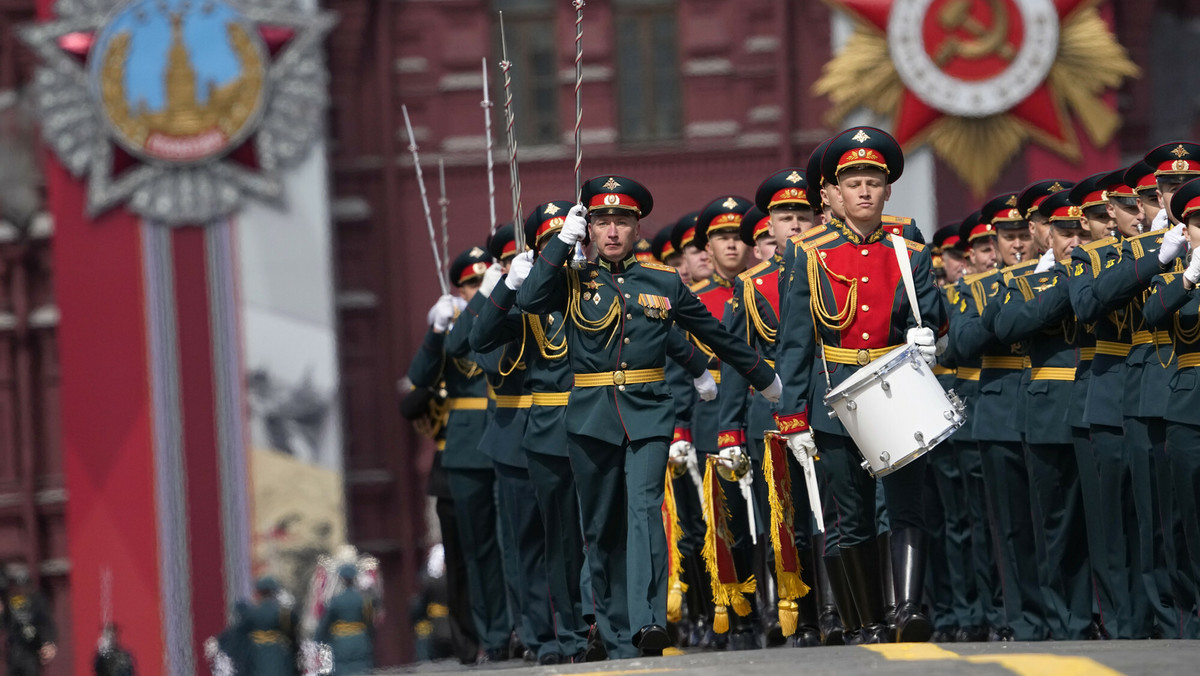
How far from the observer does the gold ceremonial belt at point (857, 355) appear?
26.9 feet

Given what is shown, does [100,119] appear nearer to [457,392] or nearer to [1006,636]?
[457,392]

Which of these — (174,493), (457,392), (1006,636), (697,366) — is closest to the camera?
(697,366)

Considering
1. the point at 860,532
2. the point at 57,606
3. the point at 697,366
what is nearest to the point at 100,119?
the point at 57,606

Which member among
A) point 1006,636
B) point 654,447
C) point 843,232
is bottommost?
point 1006,636

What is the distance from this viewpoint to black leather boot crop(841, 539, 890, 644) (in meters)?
8.19

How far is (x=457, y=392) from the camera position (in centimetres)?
1134

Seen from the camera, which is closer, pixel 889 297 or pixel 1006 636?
pixel 889 297

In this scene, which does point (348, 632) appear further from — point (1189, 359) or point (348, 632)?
point (1189, 359)

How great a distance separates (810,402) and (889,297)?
20.7 inches

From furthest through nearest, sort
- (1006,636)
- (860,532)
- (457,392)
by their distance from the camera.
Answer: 1. (457,392)
2. (1006,636)
3. (860,532)

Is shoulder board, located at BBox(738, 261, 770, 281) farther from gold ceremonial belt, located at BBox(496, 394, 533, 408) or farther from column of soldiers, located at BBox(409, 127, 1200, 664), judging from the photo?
gold ceremonial belt, located at BBox(496, 394, 533, 408)

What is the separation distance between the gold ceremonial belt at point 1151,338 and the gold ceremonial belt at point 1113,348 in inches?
3.8

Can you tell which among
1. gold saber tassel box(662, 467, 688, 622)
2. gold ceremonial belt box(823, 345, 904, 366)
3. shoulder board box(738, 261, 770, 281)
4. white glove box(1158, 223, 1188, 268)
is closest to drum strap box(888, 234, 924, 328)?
gold ceremonial belt box(823, 345, 904, 366)

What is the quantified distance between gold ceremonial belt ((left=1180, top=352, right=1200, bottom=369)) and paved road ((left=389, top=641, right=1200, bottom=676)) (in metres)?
1.30
